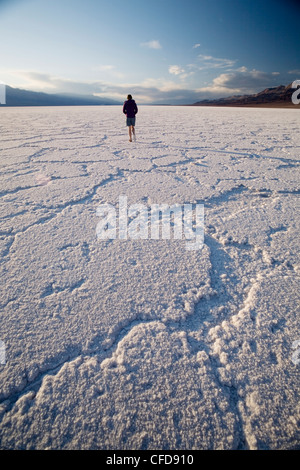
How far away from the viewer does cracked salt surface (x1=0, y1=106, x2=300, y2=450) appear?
0.69 m

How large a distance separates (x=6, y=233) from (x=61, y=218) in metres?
0.38

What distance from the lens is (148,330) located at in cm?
93

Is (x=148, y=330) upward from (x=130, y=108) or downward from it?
downward

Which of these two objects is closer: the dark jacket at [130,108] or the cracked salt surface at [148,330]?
Answer: the cracked salt surface at [148,330]

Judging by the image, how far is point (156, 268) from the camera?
124cm

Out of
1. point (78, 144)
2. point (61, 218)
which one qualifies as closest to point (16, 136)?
point (78, 144)

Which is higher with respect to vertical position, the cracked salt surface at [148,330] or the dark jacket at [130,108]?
the dark jacket at [130,108]

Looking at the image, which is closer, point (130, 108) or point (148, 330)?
point (148, 330)

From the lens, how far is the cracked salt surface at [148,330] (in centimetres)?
69

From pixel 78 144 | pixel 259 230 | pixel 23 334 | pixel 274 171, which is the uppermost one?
pixel 78 144

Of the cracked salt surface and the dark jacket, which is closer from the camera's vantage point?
the cracked salt surface

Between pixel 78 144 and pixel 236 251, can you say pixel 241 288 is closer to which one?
pixel 236 251

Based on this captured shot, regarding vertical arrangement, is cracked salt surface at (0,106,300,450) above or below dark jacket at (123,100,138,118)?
below

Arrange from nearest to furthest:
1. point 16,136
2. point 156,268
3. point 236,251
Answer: point 156,268
point 236,251
point 16,136
